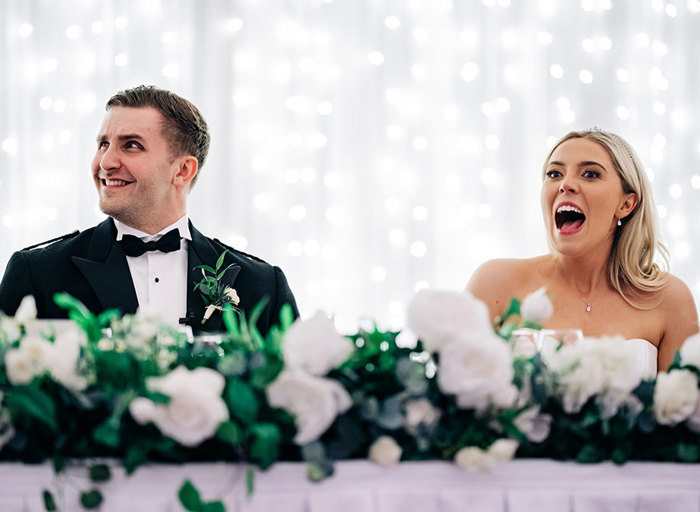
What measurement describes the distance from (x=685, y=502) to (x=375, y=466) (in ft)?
1.25

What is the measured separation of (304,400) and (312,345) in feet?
0.20

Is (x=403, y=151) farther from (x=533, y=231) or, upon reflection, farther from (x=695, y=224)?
(x=695, y=224)

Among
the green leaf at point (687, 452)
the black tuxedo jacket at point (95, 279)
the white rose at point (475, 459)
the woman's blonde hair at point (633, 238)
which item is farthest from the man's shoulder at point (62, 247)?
the green leaf at point (687, 452)

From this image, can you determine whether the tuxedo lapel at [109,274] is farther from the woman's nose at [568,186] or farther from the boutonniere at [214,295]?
the woman's nose at [568,186]

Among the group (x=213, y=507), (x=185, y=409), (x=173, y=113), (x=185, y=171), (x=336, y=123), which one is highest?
(x=336, y=123)

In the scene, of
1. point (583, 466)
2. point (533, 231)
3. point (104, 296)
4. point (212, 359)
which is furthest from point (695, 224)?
point (212, 359)

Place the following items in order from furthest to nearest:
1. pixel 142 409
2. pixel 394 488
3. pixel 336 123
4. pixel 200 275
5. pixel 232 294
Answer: pixel 336 123 < pixel 200 275 < pixel 232 294 < pixel 394 488 < pixel 142 409

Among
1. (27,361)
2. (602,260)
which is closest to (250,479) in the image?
(27,361)

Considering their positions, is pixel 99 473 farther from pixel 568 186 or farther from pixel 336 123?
pixel 336 123

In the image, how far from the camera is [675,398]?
38.4 inches

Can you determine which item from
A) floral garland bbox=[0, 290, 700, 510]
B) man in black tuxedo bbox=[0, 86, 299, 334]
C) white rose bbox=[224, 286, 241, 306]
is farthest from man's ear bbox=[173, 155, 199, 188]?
floral garland bbox=[0, 290, 700, 510]

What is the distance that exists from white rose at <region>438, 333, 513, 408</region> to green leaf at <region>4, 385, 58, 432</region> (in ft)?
1.37

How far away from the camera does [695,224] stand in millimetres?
3352

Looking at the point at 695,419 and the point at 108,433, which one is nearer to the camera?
the point at 108,433
